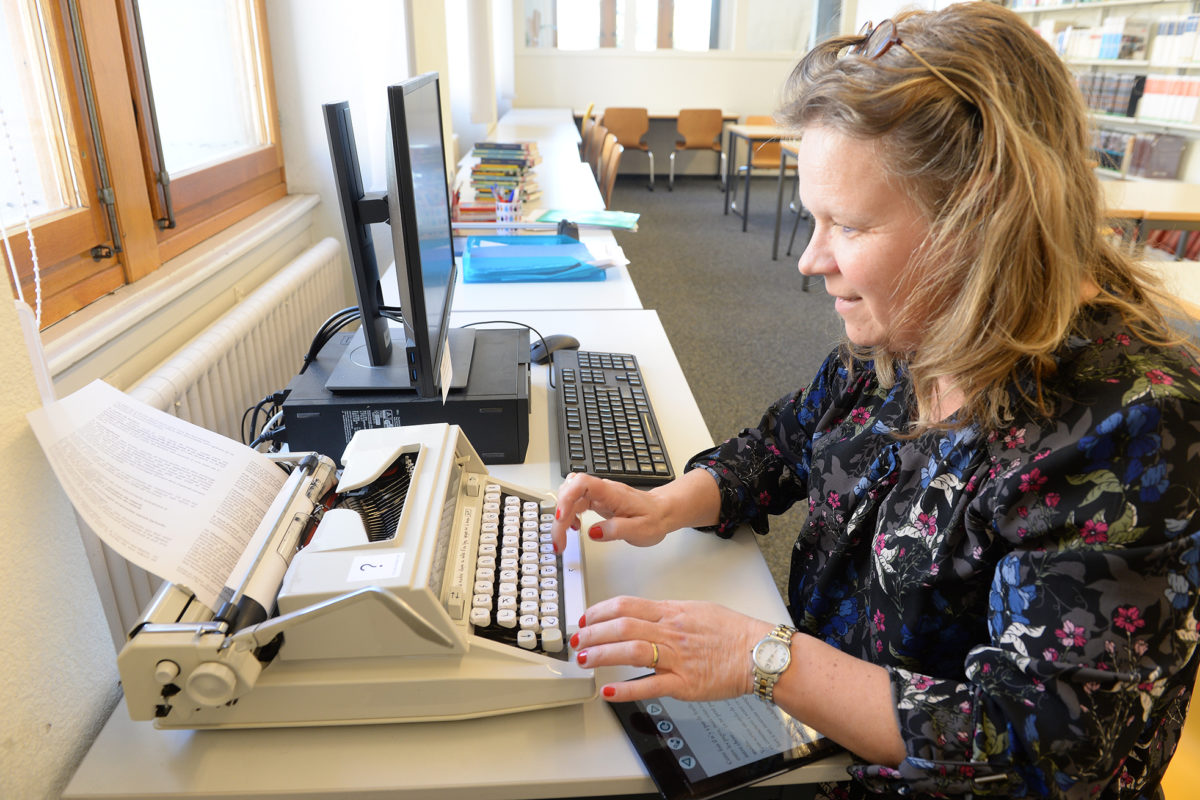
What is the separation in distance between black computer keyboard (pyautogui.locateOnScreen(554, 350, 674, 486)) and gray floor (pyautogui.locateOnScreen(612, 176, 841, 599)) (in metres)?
0.89

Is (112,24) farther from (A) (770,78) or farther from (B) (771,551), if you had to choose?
(A) (770,78)

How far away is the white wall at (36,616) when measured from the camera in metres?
0.66

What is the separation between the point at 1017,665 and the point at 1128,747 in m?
0.11

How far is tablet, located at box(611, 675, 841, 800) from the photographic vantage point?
714 mm

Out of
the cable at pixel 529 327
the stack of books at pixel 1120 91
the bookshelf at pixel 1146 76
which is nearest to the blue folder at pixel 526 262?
the cable at pixel 529 327

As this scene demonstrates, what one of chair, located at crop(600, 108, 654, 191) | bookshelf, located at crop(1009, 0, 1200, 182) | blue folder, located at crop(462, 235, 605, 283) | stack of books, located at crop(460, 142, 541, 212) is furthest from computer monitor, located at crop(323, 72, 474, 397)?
chair, located at crop(600, 108, 654, 191)

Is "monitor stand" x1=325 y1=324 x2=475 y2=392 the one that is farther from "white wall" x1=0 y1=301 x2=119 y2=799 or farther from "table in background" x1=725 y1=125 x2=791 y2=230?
"table in background" x1=725 y1=125 x2=791 y2=230

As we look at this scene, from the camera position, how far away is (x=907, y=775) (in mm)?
688

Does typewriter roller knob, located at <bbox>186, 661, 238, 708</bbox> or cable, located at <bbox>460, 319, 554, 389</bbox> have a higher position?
typewriter roller knob, located at <bbox>186, 661, 238, 708</bbox>

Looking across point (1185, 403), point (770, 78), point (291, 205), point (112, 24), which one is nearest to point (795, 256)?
point (770, 78)

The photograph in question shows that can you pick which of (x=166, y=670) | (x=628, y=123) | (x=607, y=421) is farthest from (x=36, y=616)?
(x=628, y=123)

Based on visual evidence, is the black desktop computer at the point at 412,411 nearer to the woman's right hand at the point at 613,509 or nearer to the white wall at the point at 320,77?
the woman's right hand at the point at 613,509

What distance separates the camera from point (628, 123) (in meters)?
7.31

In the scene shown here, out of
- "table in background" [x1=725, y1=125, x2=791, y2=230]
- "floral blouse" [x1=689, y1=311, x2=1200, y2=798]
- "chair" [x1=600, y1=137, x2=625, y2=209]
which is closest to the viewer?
"floral blouse" [x1=689, y1=311, x2=1200, y2=798]
